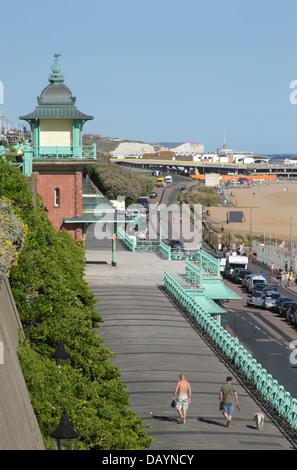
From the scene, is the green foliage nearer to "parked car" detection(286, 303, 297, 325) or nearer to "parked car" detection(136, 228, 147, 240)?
"parked car" detection(286, 303, 297, 325)

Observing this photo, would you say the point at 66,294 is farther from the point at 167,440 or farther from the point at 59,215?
the point at 59,215

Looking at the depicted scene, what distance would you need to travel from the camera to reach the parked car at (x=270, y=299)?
4850cm

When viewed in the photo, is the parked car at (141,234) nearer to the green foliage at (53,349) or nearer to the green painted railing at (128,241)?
the green painted railing at (128,241)

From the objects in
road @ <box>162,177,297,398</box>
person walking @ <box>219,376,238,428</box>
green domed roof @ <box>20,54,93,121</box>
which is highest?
green domed roof @ <box>20,54,93,121</box>

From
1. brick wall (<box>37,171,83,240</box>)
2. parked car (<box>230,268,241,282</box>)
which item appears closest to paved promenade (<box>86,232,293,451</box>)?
brick wall (<box>37,171,83,240</box>)

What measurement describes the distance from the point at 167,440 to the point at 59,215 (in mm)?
25965

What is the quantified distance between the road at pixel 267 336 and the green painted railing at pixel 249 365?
3.88 m

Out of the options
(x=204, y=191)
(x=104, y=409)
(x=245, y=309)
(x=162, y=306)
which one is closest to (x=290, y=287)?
(x=245, y=309)

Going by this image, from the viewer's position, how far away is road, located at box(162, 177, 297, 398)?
32.2m

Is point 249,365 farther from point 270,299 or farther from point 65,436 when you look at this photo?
point 270,299

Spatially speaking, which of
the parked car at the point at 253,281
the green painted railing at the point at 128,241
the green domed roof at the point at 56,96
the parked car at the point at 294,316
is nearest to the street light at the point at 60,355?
the green domed roof at the point at 56,96

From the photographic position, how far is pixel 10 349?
13625 millimetres

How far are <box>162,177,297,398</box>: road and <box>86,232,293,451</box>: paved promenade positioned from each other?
4.61 meters

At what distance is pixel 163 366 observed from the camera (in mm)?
22500
